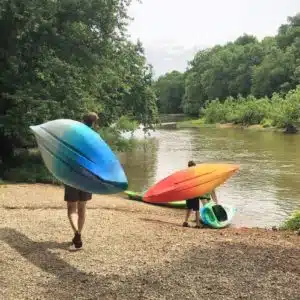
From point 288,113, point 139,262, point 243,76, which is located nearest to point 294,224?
point 139,262

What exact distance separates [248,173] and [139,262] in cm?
1825

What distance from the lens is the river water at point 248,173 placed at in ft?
52.8

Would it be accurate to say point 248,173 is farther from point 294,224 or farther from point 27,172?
point 294,224

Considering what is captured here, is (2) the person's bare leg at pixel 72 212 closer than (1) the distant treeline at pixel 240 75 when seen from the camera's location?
Yes

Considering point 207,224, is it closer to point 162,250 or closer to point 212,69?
point 162,250

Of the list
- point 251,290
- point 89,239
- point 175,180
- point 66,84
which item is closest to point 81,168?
point 89,239

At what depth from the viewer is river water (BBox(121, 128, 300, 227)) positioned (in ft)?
52.8

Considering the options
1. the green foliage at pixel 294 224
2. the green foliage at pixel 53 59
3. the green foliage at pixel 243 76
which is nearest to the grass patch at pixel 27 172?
the green foliage at pixel 53 59

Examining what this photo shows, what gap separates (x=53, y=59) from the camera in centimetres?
1777

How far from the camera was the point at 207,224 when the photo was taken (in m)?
12.4

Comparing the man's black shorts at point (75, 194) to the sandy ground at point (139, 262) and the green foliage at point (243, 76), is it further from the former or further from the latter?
the green foliage at point (243, 76)

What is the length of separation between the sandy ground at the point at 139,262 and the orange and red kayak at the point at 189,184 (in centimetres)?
218

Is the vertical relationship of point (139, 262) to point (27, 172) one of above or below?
above

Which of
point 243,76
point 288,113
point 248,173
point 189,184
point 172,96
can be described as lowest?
point 248,173
